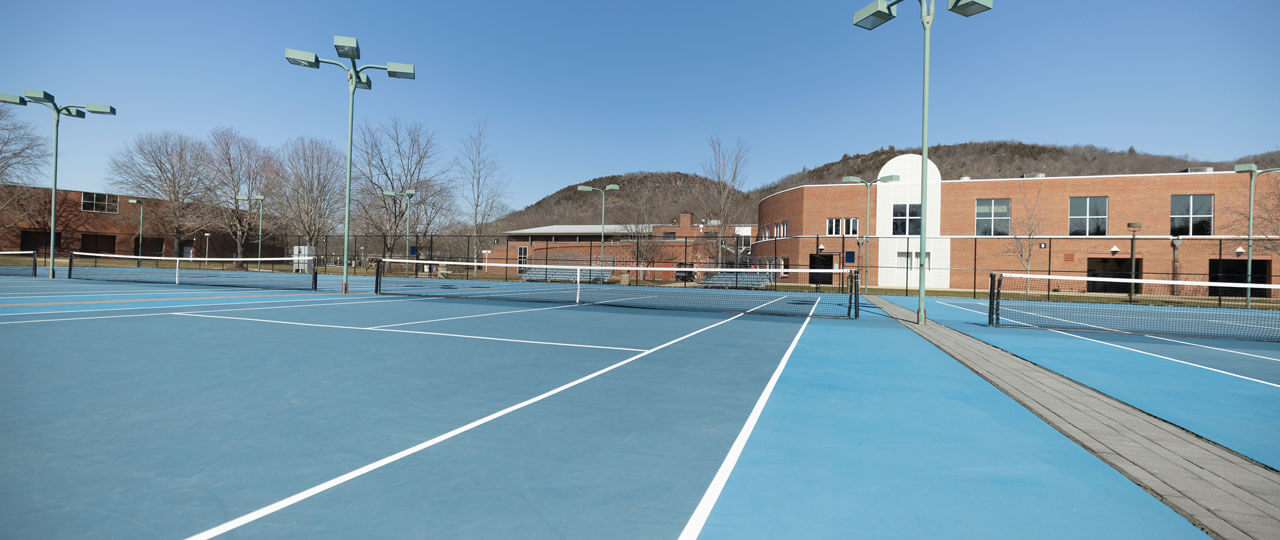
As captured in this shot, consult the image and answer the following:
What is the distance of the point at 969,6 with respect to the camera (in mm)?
11992

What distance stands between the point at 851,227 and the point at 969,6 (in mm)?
32993

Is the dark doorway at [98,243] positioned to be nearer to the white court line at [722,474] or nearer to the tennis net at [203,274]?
the tennis net at [203,274]

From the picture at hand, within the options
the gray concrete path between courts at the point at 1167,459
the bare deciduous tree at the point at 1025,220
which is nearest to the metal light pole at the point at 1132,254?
the bare deciduous tree at the point at 1025,220

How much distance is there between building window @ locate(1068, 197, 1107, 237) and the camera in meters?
38.4

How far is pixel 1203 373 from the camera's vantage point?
7.85m

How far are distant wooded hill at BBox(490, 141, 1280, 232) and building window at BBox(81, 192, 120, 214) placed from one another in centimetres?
3886

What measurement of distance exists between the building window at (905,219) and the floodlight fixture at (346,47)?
126ft

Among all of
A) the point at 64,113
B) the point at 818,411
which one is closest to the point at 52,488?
the point at 818,411

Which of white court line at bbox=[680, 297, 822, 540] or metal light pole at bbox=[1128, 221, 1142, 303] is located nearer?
white court line at bbox=[680, 297, 822, 540]

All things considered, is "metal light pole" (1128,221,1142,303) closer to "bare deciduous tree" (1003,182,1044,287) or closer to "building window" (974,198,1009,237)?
"bare deciduous tree" (1003,182,1044,287)

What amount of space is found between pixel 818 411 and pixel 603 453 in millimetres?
2321

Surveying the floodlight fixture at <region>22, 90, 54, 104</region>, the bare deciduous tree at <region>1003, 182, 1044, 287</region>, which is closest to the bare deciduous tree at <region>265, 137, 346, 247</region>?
the floodlight fixture at <region>22, 90, 54, 104</region>

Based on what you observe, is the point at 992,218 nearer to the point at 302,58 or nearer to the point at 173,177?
the point at 302,58

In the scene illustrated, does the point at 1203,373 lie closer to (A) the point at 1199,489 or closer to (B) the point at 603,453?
(A) the point at 1199,489
